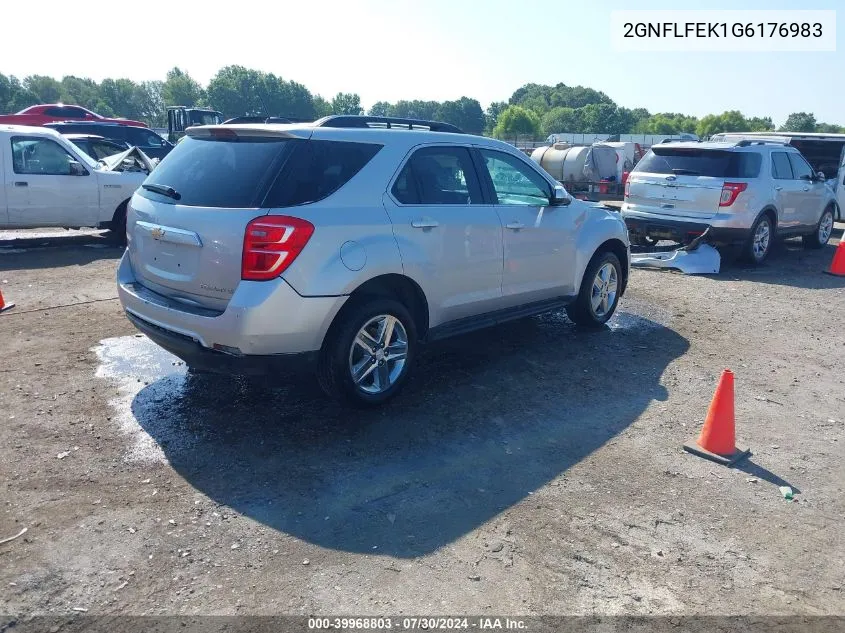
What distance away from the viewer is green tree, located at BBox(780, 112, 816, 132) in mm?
108500

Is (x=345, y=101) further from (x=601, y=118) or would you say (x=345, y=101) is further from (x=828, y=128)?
(x=828, y=128)

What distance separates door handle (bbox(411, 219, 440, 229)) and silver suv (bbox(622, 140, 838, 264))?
6786 millimetres

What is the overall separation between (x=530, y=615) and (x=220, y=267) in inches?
102

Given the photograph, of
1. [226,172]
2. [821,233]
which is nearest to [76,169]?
[226,172]

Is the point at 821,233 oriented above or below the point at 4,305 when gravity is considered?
above

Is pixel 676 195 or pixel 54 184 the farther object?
pixel 676 195

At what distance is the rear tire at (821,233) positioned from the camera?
41.9 feet

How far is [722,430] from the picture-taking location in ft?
14.2

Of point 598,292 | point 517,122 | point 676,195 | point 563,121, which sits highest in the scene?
point 563,121

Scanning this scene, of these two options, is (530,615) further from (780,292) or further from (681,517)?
(780,292)

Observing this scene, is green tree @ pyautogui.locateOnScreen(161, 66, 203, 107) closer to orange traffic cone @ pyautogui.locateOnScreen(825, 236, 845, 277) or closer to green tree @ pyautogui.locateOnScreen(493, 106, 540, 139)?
green tree @ pyautogui.locateOnScreen(493, 106, 540, 139)

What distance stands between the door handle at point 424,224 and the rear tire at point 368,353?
56 centimetres

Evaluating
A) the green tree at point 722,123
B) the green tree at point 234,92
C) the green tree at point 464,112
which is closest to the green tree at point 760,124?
the green tree at point 722,123

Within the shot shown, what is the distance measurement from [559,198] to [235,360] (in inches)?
134
